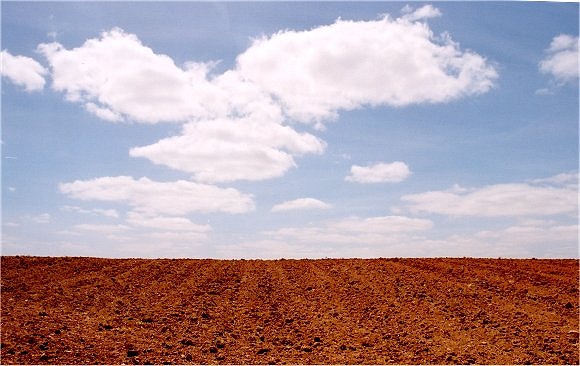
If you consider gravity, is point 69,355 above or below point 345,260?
below

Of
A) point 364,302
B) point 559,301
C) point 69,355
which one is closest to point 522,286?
point 559,301

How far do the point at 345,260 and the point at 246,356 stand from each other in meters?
12.4

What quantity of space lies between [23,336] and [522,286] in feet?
47.5

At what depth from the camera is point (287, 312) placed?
12.6 m

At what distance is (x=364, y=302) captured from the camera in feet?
44.7

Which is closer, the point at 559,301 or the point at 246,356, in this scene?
the point at 246,356

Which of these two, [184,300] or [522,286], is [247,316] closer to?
[184,300]

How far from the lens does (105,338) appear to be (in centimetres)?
916

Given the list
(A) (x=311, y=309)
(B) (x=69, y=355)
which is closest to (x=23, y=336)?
(B) (x=69, y=355)

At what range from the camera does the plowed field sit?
29.5 feet

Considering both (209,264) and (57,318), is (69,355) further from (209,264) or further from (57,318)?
(209,264)

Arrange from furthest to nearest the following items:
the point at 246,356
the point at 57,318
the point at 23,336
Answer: the point at 57,318
the point at 246,356
the point at 23,336

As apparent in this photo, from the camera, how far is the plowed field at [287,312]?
9.00 m

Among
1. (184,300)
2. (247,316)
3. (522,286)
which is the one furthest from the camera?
(522,286)
